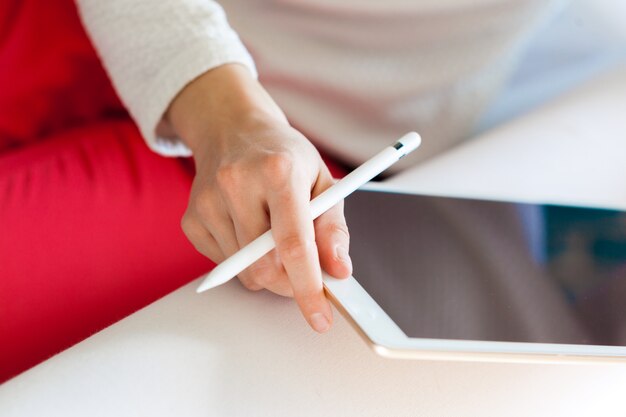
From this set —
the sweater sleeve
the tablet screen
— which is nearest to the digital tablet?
the tablet screen

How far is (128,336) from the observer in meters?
0.31

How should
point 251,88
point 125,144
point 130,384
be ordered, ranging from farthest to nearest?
point 125,144 < point 251,88 < point 130,384

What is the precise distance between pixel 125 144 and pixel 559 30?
0.39 m

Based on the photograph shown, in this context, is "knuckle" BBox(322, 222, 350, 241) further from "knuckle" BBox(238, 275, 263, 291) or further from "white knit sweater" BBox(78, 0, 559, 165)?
"white knit sweater" BBox(78, 0, 559, 165)

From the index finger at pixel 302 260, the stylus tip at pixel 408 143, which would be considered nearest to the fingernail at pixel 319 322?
the index finger at pixel 302 260

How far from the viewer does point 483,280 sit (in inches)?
12.6

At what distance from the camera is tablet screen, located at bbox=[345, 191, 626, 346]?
0.96 feet

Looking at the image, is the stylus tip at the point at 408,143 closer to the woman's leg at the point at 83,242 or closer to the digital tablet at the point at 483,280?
the digital tablet at the point at 483,280

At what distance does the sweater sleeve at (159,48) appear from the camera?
1.40ft

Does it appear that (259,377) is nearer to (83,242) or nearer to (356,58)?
(83,242)

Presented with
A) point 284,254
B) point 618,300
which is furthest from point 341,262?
point 618,300

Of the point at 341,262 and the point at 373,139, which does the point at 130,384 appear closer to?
the point at 341,262

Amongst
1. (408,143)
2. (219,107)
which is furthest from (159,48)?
(408,143)

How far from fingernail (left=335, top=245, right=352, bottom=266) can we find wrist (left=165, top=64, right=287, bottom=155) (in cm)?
10
